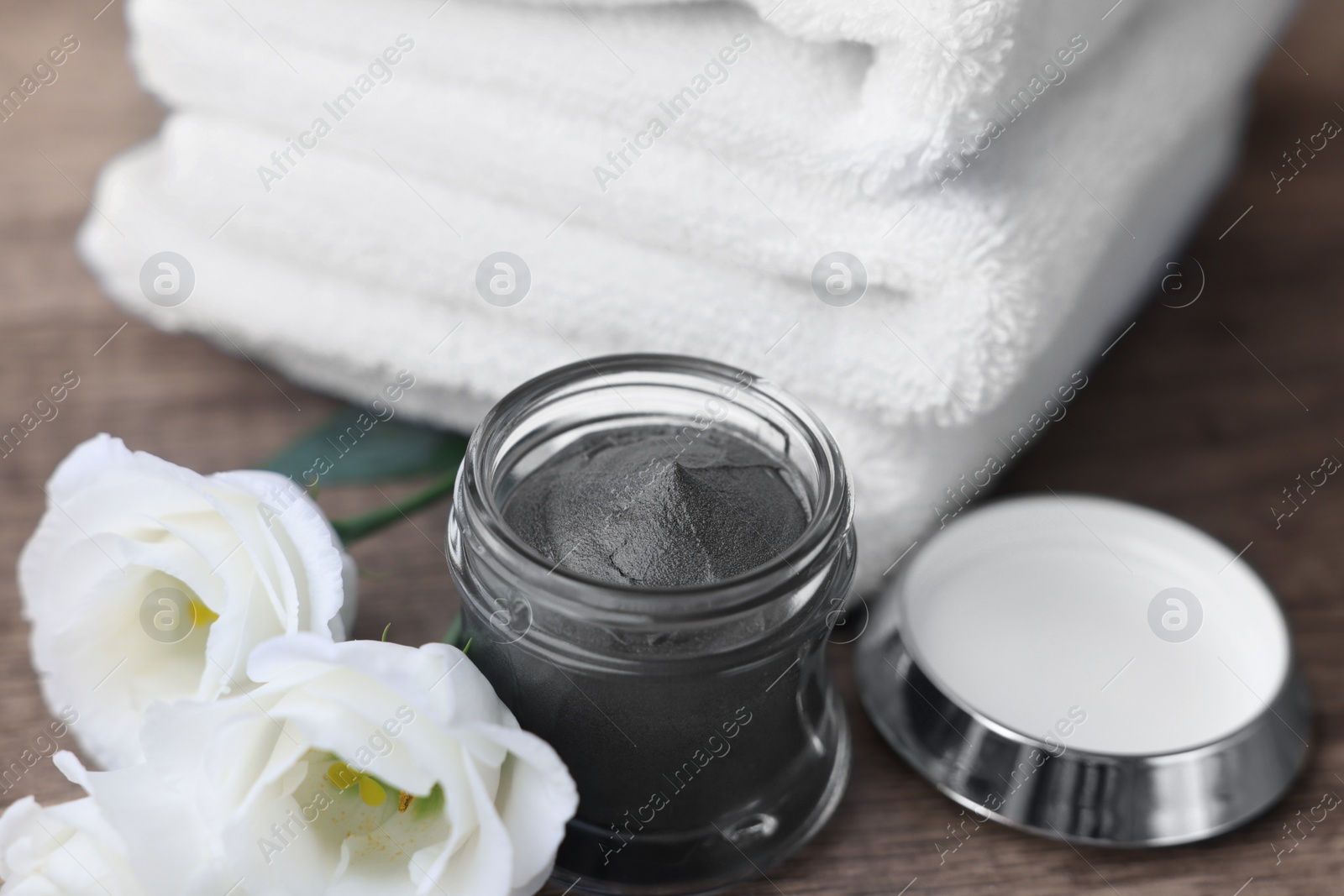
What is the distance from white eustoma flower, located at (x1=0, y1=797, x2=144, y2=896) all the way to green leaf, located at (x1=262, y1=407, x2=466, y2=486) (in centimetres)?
22

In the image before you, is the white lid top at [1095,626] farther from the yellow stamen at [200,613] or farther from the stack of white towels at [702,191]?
the yellow stamen at [200,613]

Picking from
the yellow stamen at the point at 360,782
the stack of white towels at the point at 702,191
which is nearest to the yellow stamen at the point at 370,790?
the yellow stamen at the point at 360,782

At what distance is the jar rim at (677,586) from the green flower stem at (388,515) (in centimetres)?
Answer: 7

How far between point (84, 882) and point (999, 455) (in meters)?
0.41

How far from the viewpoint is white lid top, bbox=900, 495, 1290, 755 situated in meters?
0.48

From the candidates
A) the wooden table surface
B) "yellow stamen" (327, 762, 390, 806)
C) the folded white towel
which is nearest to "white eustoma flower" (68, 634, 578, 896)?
"yellow stamen" (327, 762, 390, 806)

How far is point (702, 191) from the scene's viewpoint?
514mm

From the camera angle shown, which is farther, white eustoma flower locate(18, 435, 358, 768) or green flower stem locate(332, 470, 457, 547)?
green flower stem locate(332, 470, 457, 547)

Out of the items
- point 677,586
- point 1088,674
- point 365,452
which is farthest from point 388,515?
point 1088,674

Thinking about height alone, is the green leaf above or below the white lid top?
below

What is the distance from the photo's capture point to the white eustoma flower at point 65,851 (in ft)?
1.26

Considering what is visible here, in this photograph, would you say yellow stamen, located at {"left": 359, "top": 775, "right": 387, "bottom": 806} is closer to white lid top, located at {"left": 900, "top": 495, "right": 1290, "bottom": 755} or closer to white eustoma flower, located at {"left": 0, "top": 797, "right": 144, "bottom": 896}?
white eustoma flower, located at {"left": 0, "top": 797, "right": 144, "bottom": 896}

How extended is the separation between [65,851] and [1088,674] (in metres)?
0.38

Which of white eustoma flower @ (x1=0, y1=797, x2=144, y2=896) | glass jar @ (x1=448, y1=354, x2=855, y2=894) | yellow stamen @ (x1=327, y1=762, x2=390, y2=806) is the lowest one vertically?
white eustoma flower @ (x1=0, y1=797, x2=144, y2=896)
